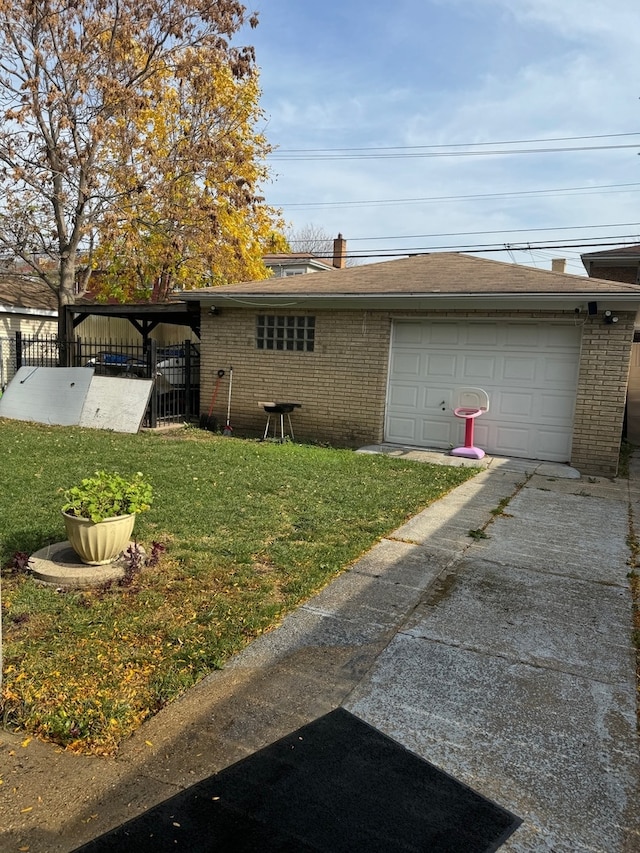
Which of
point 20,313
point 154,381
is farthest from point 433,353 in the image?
point 20,313

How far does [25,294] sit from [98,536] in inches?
778

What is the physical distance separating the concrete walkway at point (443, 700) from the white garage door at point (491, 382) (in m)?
4.69

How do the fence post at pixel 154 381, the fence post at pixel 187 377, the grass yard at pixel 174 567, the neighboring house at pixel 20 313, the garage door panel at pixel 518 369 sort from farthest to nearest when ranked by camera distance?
1. the neighboring house at pixel 20 313
2. the fence post at pixel 187 377
3. the fence post at pixel 154 381
4. the garage door panel at pixel 518 369
5. the grass yard at pixel 174 567

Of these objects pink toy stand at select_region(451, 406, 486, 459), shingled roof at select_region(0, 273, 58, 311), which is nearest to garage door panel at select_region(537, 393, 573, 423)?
pink toy stand at select_region(451, 406, 486, 459)

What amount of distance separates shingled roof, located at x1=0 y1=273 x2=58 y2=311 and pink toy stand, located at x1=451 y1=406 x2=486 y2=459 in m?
15.2

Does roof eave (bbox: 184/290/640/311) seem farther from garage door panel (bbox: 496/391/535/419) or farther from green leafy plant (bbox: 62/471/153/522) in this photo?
green leafy plant (bbox: 62/471/153/522)

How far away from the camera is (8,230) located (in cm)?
1659

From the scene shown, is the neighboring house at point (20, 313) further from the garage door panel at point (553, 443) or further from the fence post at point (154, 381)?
the garage door panel at point (553, 443)

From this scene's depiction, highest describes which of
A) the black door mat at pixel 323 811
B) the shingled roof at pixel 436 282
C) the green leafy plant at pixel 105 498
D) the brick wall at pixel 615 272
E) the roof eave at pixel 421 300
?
the brick wall at pixel 615 272

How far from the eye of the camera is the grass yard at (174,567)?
9.44ft

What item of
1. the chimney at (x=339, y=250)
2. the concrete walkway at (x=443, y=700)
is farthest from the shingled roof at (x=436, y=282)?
the chimney at (x=339, y=250)

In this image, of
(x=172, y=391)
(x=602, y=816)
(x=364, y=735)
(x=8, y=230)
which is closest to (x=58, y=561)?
(x=364, y=735)

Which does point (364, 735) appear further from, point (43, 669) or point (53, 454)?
point (53, 454)

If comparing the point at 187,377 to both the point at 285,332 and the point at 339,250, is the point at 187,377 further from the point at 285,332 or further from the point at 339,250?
the point at 339,250
